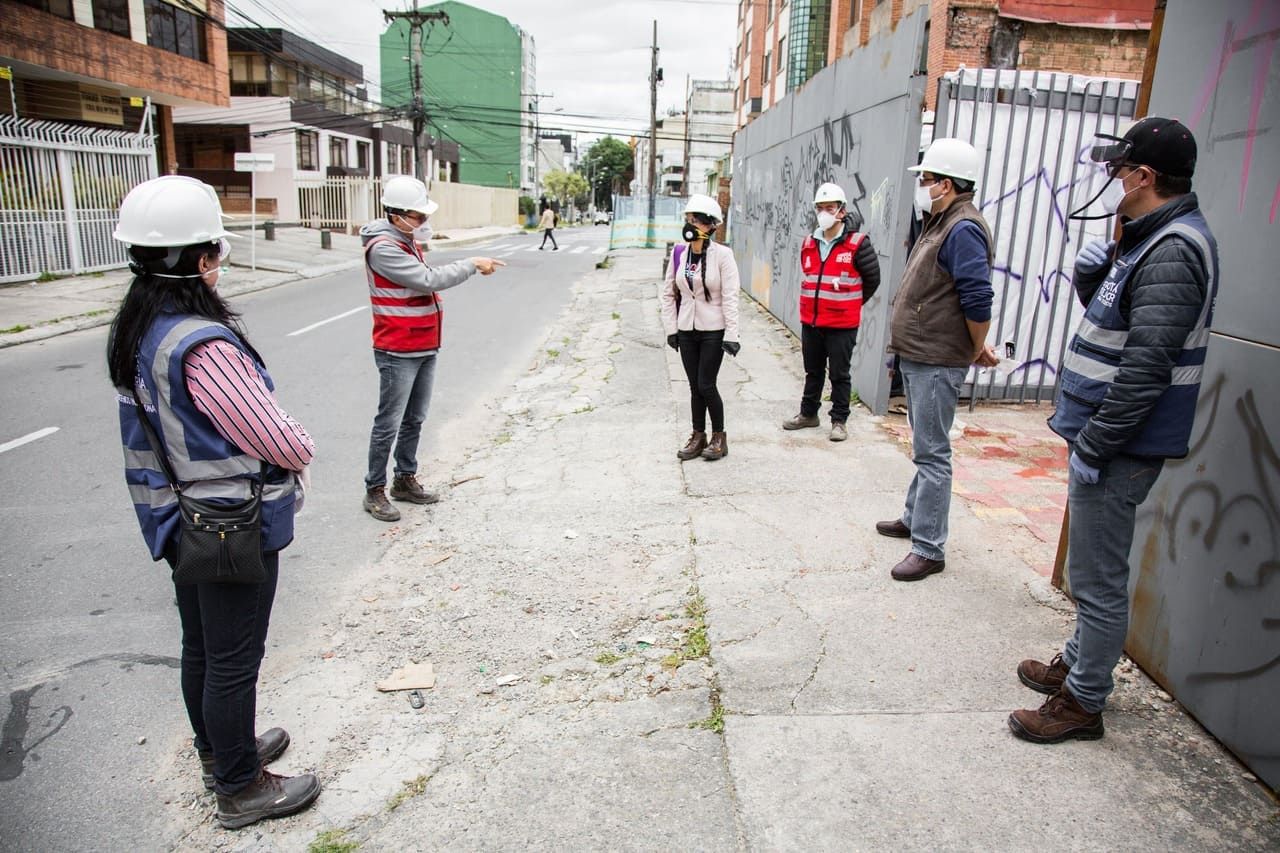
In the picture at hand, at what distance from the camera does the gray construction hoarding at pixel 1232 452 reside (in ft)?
8.83

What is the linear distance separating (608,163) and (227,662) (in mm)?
115605

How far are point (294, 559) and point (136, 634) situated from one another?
3.00 ft

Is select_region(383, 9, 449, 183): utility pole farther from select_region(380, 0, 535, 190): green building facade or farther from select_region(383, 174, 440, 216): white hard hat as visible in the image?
select_region(380, 0, 535, 190): green building facade

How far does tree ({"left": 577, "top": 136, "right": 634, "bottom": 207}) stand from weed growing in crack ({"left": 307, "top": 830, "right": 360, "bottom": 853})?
110 metres

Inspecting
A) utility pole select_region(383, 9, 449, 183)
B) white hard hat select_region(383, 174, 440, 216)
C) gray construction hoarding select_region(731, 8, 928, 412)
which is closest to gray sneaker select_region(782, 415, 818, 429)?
gray construction hoarding select_region(731, 8, 928, 412)

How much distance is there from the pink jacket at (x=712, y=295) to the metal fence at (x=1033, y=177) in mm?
2461

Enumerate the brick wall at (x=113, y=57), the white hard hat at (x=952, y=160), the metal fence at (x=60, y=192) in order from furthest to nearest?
the brick wall at (x=113, y=57) < the metal fence at (x=60, y=192) < the white hard hat at (x=952, y=160)

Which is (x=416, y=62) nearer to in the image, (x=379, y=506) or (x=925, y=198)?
(x=379, y=506)

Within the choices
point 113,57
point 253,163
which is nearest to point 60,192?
point 253,163

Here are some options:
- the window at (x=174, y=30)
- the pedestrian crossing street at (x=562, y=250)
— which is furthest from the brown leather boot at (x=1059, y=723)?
the pedestrian crossing street at (x=562, y=250)

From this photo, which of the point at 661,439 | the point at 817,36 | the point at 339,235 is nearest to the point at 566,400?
the point at 661,439

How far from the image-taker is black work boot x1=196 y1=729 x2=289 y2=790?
9.00 ft

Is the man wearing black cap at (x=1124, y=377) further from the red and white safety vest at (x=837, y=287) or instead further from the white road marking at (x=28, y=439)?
the white road marking at (x=28, y=439)

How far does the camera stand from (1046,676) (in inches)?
127
